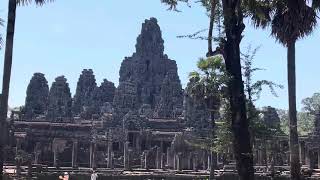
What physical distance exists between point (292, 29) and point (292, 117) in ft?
9.70

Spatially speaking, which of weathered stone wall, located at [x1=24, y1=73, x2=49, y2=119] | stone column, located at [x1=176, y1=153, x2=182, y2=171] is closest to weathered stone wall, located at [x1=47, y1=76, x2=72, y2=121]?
weathered stone wall, located at [x1=24, y1=73, x2=49, y2=119]

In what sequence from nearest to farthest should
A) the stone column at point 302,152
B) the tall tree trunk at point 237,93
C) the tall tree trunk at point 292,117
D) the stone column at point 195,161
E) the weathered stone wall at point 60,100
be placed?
the tall tree trunk at point 237,93, the tall tree trunk at point 292,117, the stone column at point 302,152, the stone column at point 195,161, the weathered stone wall at point 60,100

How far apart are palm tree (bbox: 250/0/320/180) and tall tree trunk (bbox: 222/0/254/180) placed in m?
5.22

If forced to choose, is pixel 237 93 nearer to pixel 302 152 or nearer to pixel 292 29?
pixel 292 29

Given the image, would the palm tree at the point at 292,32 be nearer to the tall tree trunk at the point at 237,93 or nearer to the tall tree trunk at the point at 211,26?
the tall tree trunk at the point at 211,26

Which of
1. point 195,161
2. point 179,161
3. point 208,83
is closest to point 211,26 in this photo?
point 208,83

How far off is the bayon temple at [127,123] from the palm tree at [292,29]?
1504 cm

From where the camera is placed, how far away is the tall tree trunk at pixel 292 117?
55.2ft

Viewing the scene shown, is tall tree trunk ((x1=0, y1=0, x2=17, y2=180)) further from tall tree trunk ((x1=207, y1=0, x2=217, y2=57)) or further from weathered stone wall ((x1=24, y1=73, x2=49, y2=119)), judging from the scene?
weathered stone wall ((x1=24, y1=73, x2=49, y2=119))

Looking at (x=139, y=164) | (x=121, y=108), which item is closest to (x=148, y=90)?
(x=121, y=108)

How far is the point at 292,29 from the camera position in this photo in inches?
696

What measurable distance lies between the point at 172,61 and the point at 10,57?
2304 inches

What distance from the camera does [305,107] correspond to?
111 m

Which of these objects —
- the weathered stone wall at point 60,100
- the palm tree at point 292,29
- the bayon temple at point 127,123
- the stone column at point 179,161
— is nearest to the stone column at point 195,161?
the bayon temple at point 127,123
